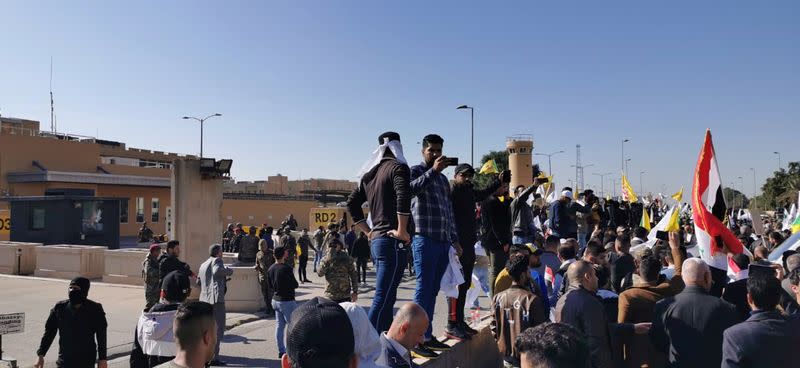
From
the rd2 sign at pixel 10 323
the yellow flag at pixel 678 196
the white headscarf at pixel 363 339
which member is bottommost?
the rd2 sign at pixel 10 323

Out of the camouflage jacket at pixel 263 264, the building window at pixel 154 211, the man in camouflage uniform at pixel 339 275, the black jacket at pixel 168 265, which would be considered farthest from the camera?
the building window at pixel 154 211

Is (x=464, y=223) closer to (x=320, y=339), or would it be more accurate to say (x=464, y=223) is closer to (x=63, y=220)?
(x=320, y=339)

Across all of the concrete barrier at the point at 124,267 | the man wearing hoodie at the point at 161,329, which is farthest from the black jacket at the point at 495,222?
the concrete barrier at the point at 124,267

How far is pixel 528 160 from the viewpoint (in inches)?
2753

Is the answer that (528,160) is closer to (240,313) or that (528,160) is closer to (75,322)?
(240,313)

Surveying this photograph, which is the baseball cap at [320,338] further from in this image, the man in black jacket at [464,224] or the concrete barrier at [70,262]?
the concrete barrier at [70,262]

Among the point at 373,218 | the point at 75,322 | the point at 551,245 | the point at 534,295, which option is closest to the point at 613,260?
the point at 551,245

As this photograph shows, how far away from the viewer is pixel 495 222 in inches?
277

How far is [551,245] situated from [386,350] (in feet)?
16.5

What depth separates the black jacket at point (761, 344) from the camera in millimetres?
3742

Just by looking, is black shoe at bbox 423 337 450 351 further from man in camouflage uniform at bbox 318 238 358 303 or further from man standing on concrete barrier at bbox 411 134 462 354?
man in camouflage uniform at bbox 318 238 358 303

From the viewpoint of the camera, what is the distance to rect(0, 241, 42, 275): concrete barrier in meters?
19.4

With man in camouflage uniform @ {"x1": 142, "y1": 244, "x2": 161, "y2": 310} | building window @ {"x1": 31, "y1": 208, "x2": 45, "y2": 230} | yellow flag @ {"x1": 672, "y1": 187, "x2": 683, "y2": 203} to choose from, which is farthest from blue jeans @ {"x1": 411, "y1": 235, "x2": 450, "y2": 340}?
building window @ {"x1": 31, "y1": 208, "x2": 45, "y2": 230}

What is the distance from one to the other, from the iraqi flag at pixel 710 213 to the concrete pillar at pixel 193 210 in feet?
34.3
